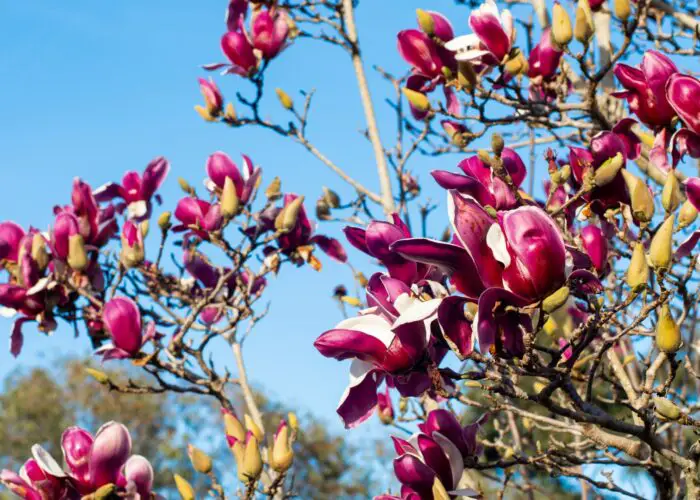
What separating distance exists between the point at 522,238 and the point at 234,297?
1.87 metres

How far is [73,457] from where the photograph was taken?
162cm

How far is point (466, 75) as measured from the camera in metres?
2.05

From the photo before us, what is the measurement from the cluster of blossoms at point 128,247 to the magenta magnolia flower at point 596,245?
3.45 feet

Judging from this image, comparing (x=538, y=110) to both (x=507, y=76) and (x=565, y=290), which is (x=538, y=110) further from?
(x=565, y=290)

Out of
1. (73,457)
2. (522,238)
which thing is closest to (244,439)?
(73,457)

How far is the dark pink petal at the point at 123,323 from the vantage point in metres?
2.20

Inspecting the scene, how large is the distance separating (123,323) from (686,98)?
1.53 metres

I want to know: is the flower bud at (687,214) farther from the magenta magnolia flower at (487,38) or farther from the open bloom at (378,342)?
the magenta magnolia flower at (487,38)

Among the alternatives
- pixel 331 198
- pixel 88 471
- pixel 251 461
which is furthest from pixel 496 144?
pixel 331 198

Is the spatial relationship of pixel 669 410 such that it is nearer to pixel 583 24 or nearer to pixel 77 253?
pixel 583 24

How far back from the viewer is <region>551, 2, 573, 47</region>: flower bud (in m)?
1.84

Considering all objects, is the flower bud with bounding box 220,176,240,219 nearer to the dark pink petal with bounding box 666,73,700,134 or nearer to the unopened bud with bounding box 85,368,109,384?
the unopened bud with bounding box 85,368,109,384

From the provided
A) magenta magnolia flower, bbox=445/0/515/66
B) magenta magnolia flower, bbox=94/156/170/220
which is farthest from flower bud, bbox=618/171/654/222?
magenta magnolia flower, bbox=94/156/170/220

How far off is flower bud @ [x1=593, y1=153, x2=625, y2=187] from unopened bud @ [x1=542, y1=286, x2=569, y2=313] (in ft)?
1.61
